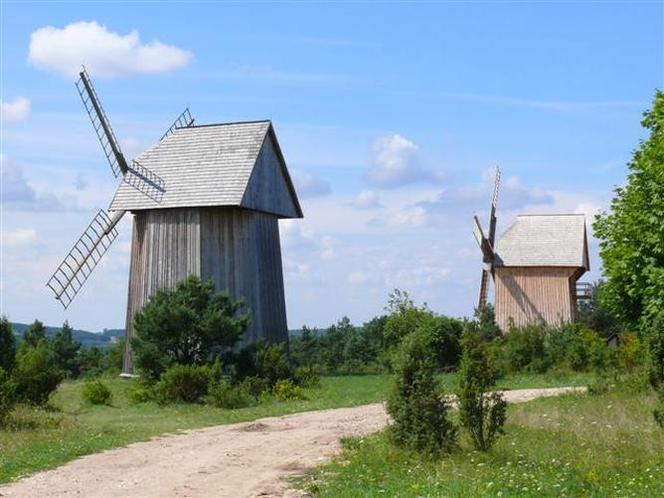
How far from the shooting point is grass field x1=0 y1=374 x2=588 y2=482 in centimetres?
1848

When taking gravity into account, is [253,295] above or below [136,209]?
below

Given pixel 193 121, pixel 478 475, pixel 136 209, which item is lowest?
pixel 478 475

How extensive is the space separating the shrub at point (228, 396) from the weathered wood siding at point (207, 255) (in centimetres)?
776

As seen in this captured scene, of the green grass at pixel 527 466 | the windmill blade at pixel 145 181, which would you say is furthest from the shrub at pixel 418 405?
the windmill blade at pixel 145 181

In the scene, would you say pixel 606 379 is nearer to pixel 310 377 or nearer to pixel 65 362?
pixel 310 377

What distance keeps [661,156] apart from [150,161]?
2117 cm

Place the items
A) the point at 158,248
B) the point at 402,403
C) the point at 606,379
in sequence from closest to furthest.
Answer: the point at 402,403 < the point at 606,379 < the point at 158,248

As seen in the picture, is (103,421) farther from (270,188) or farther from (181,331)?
(270,188)

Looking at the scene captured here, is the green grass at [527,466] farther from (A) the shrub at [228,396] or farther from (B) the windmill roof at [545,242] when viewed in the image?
(B) the windmill roof at [545,242]

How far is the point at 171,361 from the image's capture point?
31.4 metres

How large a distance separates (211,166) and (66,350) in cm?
1990

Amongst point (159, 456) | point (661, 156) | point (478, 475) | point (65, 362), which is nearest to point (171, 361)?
point (159, 456)

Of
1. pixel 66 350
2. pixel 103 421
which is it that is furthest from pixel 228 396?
pixel 66 350

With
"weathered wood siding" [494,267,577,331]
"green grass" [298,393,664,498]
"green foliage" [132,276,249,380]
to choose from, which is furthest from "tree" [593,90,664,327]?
"weathered wood siding" [494,267,577,331]
